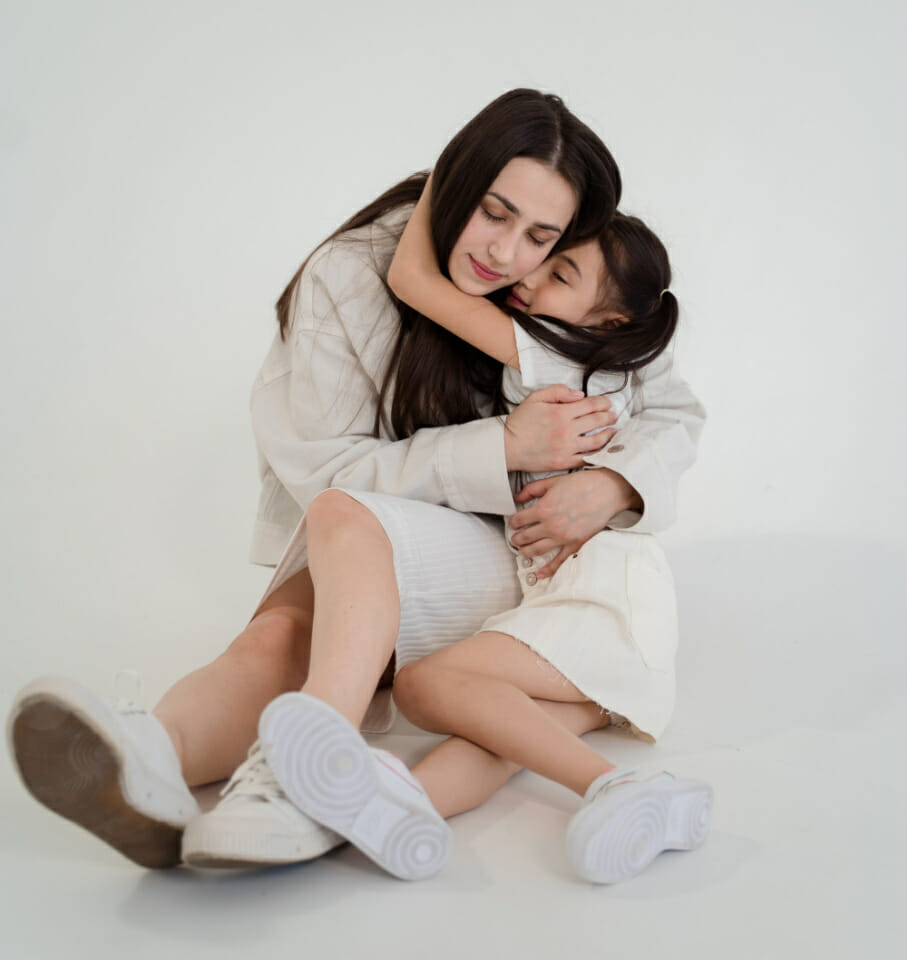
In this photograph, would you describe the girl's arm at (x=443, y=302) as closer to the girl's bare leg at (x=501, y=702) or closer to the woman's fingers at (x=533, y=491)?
the woman's fingers at (x=533, y=491)

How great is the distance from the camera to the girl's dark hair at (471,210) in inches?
64.8

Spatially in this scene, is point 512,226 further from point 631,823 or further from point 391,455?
point 631,823

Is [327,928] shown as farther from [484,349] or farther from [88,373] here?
[88,373]

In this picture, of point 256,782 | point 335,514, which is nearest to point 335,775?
point 256,782

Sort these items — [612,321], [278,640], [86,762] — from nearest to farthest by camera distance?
[86,762], [278,640], [612,321]

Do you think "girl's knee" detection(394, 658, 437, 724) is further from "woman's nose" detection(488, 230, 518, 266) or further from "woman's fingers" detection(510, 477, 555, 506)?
"woman's nose" detection(488, 230, 518, 266)

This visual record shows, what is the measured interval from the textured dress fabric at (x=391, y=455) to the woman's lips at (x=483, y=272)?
0.16 metres

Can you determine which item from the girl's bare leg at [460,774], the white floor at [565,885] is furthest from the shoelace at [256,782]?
the girl's bare leg at [460,774]

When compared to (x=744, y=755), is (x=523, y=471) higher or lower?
higher

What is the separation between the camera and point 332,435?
176 cm

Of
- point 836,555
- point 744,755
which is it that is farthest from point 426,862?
point 836,555

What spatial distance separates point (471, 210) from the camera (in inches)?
65.6

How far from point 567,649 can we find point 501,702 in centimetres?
15

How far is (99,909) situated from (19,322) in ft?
7.39
